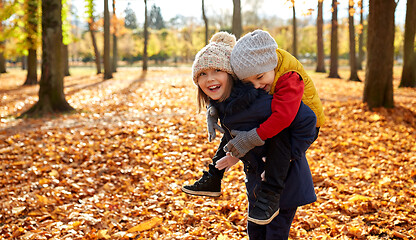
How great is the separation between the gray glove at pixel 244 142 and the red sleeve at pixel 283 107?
A: 0.11 ft

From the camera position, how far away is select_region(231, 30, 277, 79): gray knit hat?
1863 mm

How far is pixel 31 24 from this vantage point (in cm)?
1772

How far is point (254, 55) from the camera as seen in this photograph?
Result: 1857 millimetres

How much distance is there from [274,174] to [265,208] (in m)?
0.21

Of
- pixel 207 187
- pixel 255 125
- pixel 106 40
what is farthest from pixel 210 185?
pixel 106 40

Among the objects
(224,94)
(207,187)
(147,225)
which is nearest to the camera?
(224,94)

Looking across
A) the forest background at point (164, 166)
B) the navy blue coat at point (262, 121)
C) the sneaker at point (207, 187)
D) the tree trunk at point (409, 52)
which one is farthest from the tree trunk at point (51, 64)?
the tree trunk at point (409, 52)

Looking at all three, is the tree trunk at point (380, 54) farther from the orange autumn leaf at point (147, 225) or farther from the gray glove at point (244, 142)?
the gray glove at point (244, 142)

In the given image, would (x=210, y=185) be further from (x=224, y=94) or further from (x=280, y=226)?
(x=224, y=94)

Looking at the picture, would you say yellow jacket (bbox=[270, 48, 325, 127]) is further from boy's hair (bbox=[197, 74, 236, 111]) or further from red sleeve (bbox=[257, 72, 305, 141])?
boy's hair (bbox=[197, 74, 236, 111])

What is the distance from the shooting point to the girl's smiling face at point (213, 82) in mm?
2012

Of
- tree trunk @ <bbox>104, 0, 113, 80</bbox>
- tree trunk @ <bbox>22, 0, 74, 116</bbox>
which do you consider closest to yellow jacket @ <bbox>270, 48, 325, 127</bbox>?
tree trunk @ <bbox>22, 0, 74, 116</bbox>

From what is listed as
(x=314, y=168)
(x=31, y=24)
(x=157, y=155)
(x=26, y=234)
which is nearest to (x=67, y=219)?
(x=26, y=234)

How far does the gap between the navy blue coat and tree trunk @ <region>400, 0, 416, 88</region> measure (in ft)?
43.6
